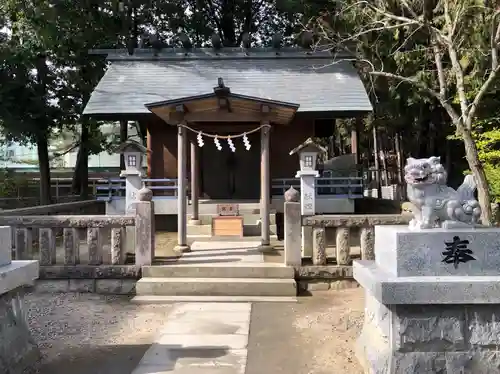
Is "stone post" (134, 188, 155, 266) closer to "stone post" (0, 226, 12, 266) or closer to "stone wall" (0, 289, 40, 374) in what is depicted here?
"stone wall" (0, 289, 40, 374)

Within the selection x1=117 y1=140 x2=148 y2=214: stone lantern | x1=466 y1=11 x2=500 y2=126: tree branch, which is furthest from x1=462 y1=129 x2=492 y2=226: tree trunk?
x1=117 y1=140 x2=148 y2=214: stone lantern

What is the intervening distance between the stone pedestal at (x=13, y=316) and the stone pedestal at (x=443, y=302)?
3161mm

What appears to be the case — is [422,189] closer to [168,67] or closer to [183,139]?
[183,139]

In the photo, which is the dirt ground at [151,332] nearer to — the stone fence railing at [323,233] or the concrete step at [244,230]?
the stone fence railing at [323,233]

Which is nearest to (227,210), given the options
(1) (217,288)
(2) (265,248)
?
(2) (265,248)

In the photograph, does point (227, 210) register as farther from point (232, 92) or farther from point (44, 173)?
point (44, 173)

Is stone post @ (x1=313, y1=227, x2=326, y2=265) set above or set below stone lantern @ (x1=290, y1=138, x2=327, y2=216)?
below

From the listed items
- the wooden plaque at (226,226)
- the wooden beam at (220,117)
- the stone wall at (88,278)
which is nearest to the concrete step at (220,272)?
Result: the stone wall at (88,278)

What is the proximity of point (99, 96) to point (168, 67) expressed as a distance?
3019 millimetres

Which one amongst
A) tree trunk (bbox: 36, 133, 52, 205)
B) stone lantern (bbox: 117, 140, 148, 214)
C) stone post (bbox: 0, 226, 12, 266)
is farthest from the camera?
tree trunk (bbox: 36, 133, 52, 205)

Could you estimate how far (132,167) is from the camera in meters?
12.1

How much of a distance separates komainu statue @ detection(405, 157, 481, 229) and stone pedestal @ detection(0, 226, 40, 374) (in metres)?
3.59

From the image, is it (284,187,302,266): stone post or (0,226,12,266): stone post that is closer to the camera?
(0,226,12,266): stone post

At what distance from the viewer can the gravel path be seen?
16.7 feet
